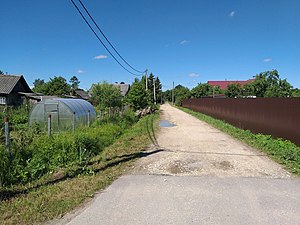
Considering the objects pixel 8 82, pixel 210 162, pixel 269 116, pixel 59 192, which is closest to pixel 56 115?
pixel 59 192

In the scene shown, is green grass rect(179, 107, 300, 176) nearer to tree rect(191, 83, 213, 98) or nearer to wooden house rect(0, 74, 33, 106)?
wooden house rect(0, 74, 33, 106)

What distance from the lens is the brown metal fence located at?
26.5 ft

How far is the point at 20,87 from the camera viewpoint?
33.9 m

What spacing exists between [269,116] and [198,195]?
7.32 metres

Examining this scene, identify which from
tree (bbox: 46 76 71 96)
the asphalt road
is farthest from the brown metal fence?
tree (bbox: 46 76 71 96)

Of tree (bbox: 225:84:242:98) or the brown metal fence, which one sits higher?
tree (bbox: 225:84:242:98)

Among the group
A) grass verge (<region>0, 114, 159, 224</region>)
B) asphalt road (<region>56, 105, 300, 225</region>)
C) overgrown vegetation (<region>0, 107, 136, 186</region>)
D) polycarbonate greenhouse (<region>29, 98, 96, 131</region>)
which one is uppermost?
polycarbonate greenhouse (<region>29, 98, 96, 131</region>)

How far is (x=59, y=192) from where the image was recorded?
4207 millimetres

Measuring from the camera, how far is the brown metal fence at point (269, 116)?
8.09 m

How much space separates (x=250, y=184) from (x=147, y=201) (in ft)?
7.50

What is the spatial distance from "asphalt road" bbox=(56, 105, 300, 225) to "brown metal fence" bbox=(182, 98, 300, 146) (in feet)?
7.89

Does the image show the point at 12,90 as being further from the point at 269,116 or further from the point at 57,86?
the point at 57,86

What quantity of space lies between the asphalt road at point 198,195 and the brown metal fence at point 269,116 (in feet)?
7.89

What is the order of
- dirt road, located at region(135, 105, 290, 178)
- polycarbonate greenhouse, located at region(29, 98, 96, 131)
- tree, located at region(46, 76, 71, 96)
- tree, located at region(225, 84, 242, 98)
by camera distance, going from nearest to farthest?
dirt road, located at region(135, 105, 290, 178), polycarbonate greenhouse, located at region(29, 98, 96, 131), tree, located at region(225, 84, 242, 98), tree, located at region(46, 76, 71, 96)
